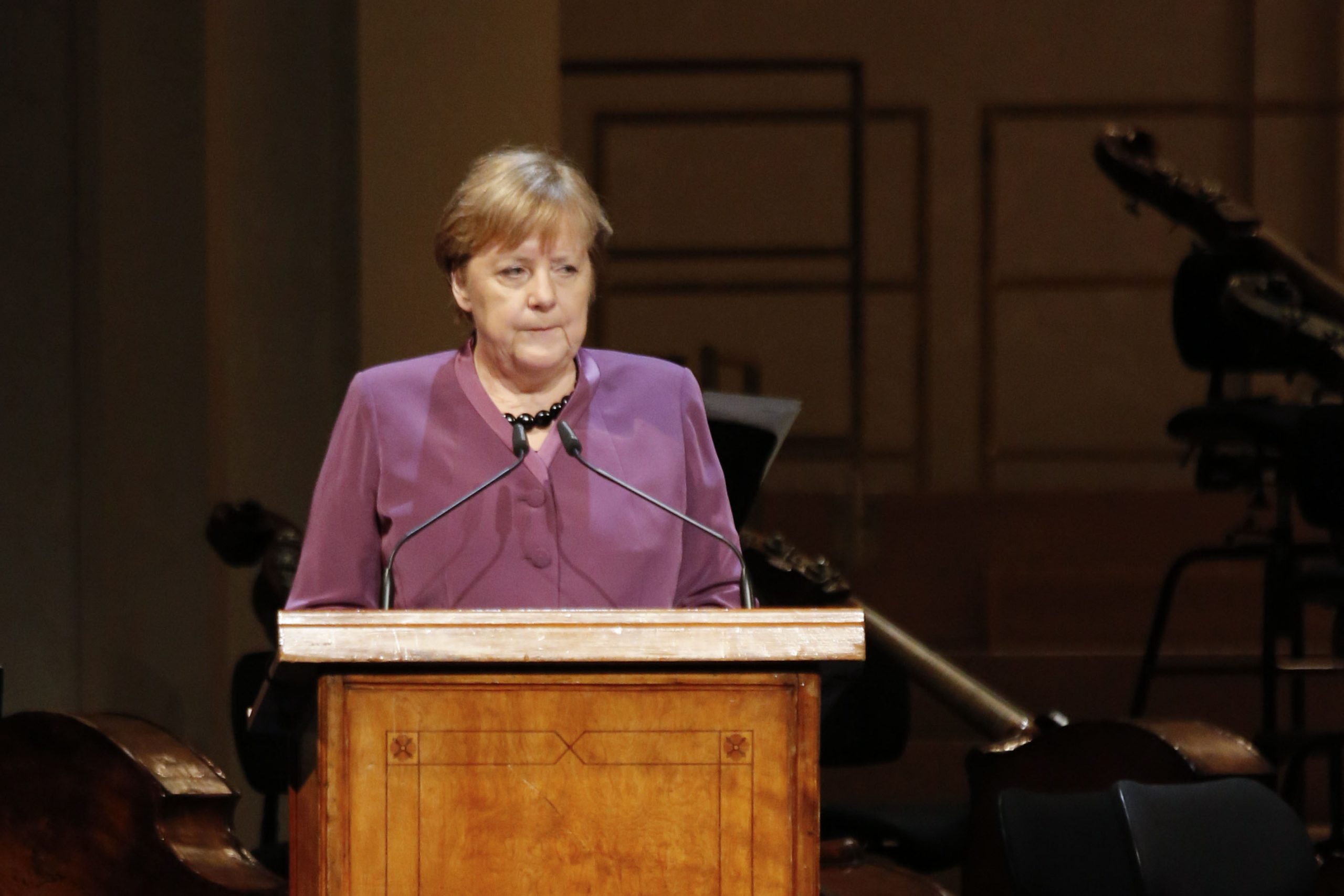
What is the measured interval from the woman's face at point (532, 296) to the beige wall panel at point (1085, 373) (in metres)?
5.73

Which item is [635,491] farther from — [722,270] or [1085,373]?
[1085,373]

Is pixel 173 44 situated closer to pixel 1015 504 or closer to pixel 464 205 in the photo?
pixel 464 205

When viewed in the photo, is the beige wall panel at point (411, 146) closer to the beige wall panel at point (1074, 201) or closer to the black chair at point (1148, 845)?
the black chair at point (1148, 845)

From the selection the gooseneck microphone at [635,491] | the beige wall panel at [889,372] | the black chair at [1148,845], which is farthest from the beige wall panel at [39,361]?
the beige wall panel at [889,372]

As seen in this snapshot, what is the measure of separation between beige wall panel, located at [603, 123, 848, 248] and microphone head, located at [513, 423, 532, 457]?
565 centimetres

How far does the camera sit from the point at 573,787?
1.60m

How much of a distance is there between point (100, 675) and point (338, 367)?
952 mm

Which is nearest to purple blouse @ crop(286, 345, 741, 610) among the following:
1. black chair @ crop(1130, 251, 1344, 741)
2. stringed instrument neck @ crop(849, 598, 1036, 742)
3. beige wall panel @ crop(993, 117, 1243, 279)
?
stringed instrument neck @ crop(849, 598, 1036, 742)

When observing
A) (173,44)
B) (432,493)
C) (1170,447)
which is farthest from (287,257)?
(1170,447)

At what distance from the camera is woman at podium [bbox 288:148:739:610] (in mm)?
1966

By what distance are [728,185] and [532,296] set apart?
223 inches

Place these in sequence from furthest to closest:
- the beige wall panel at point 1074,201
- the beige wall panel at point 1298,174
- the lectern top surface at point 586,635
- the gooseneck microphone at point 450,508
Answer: the beige wall panel at point 1074,201
the beige wall panel at point 1298,174
the gooseneck microphone at point 450,508
the lectern top surface at point 586,635

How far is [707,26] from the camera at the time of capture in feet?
25.0

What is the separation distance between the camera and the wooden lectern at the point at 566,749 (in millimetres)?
1588
